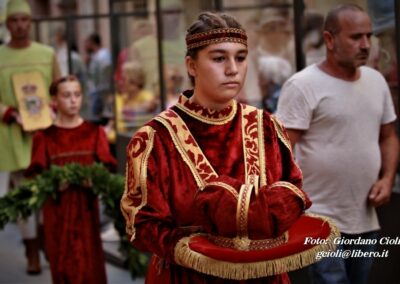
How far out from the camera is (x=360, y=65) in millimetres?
5227

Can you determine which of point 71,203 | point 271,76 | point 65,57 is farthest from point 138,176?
point 65,57

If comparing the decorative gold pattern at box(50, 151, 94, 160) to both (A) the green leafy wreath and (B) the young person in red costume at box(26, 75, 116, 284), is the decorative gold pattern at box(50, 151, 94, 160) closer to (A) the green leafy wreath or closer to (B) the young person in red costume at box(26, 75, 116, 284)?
(B) the young person in red costume at box(26, 75, 116, 284)

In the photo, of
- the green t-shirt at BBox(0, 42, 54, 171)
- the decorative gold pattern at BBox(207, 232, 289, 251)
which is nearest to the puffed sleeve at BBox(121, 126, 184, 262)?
the decorative gold pattern at BBox(207, 232, 289, 251)

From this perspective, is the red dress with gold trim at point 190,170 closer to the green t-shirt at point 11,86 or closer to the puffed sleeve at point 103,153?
the puffed sleeve at point 103,153

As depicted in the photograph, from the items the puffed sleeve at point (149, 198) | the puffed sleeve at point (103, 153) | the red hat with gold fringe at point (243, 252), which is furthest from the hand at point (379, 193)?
the puffed sleeve at point (103, 153)

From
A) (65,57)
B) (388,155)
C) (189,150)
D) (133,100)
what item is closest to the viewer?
(189,150)

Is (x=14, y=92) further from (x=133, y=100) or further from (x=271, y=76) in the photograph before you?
(x=271, y=76)

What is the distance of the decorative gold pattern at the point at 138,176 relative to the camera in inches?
148

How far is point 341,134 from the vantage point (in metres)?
5.17

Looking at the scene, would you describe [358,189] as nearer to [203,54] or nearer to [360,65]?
[360,65]

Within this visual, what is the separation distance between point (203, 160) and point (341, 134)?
154cm

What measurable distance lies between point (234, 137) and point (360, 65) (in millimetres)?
1569

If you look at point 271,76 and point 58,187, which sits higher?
point 271,76

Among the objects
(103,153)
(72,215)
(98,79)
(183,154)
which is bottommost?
(72,215)
